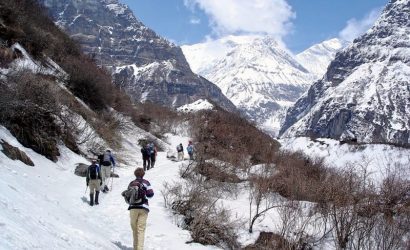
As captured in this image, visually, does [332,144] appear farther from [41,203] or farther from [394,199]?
[41,203]

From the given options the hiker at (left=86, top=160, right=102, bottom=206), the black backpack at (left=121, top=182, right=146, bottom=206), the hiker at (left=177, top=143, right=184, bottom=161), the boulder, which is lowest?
the black backpack at (left=121, top=182, right=146, bottom=206)

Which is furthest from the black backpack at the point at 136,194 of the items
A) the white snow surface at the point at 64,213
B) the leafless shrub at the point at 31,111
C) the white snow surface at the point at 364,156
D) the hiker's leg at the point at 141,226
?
the white snow surface at the point at 364,156

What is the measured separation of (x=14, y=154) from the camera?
59.4 ft

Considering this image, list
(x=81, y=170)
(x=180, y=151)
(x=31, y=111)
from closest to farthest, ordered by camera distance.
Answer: (x=81, y=170)
(x=31, y=111)
(x=180, y=151)

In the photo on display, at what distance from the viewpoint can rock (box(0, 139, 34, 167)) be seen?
57.6 feet

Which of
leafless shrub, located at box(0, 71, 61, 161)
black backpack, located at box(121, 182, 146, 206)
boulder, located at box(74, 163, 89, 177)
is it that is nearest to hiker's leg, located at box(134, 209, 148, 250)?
black backpack, located at box(121, 182, 146, 206)

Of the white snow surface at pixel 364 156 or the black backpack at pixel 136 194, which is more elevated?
the white snow surface at pixel 364 156

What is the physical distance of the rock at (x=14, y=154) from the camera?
17.5 m

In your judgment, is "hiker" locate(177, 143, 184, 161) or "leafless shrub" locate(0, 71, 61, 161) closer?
"leafless shrub" locate(0, 71, 61, 161)

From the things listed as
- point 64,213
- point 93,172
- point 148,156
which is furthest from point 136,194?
point 148,156

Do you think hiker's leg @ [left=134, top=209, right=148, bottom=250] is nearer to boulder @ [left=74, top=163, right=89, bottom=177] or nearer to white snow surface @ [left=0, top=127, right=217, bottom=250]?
white snow surface @ [left=0, top=127, right=217, bottom=250]

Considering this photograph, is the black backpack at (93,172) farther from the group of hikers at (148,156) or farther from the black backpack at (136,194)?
the group of hikers at (148,156)

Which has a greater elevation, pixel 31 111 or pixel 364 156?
pixel 364 156

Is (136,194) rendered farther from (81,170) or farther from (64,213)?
Answer: (81,170)
